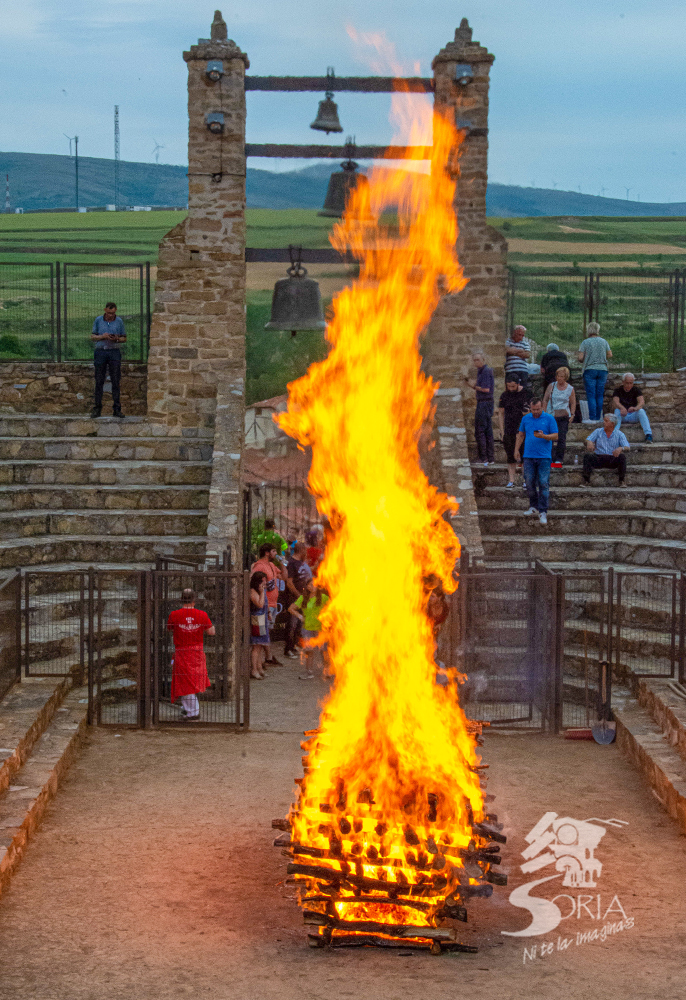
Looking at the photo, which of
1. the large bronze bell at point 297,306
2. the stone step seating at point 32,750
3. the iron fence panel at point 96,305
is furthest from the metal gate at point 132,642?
the iron fence panel at point 96,305

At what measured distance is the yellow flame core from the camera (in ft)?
31.0

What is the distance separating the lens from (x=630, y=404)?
20562mm

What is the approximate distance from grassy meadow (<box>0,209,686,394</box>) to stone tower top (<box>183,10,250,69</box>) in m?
9.67

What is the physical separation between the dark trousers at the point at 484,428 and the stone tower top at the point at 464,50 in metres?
5.29

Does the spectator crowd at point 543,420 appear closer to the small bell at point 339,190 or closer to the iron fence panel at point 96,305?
the small bell at point 339,190

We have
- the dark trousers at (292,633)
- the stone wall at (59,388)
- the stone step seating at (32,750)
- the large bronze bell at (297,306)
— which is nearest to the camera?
the stone step seating at (32,750)

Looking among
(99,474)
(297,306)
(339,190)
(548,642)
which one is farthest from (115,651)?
(339,190)

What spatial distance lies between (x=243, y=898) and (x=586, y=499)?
34.3 feet

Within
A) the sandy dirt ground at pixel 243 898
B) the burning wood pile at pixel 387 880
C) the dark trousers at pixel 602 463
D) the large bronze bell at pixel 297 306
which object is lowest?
the sandy dirt ground at pixel 243 898

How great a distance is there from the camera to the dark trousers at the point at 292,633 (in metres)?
17.4

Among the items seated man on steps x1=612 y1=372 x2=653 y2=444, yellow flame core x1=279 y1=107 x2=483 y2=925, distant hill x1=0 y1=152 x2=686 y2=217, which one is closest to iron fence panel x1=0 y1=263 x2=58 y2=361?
seated man on steps x1=612 y1=372 x2=653 y2=444

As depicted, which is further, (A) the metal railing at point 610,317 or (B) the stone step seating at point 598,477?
(A) the metal railing at point 610,317

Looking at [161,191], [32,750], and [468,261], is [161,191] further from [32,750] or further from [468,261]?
[32,750]

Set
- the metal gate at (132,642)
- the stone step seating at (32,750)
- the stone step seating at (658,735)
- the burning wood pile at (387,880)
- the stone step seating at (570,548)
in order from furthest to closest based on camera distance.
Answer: the stone step seating at (570,548)
the metal gate at (132,642)
the stone step seating at (658,735)
the stone step seating at (32,750)
the burning wood pile at (387,880)
